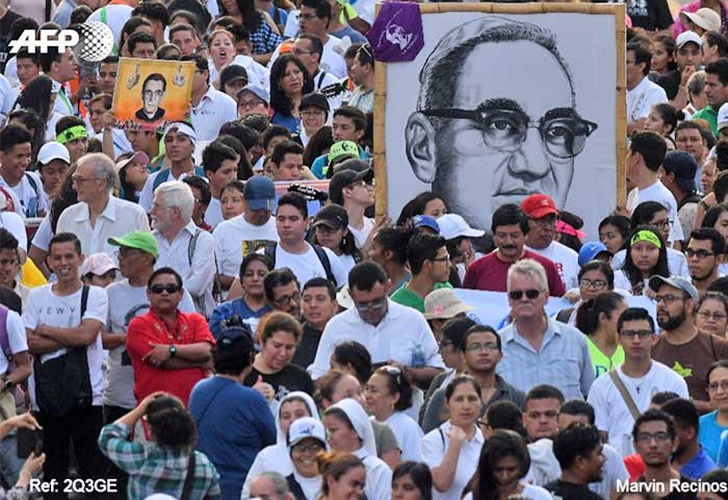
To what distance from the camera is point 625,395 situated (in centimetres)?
1471

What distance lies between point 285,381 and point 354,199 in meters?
3.35

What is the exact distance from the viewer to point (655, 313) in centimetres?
1590

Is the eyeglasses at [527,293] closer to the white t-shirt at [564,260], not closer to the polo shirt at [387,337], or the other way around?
the polo shirt at [387,337]

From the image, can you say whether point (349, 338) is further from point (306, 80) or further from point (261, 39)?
point (261, 39)

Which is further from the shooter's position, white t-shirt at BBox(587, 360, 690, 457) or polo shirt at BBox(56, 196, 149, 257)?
polo shirt at BBox(56, 196, 149, 257)

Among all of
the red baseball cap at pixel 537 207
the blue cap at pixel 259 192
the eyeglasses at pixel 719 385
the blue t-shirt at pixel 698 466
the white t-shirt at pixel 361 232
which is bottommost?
the blue t-shirt at pixel 698 466

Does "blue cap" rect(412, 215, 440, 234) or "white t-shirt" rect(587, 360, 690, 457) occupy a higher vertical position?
"blue cap" rect(412, 215, 440, 234)

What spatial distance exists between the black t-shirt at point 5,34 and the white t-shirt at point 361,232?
268 inches

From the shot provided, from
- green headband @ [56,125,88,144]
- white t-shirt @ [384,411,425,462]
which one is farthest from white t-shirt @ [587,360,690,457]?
green headband @ [56,125,88,144]

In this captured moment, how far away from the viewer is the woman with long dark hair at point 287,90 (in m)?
21.9

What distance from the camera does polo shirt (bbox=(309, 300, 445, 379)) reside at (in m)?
15.1

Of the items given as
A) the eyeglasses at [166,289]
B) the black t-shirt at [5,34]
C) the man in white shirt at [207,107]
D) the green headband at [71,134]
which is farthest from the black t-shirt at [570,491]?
the black t-shirt at [5,34]

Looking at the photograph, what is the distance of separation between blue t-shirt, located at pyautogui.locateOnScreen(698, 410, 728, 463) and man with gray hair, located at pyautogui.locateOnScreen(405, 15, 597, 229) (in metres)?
3.76

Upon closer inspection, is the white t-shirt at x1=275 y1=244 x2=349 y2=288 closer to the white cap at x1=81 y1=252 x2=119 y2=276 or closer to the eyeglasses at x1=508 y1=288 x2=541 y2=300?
the white cap at x1=81 y1=252 x2=119 y2=276
